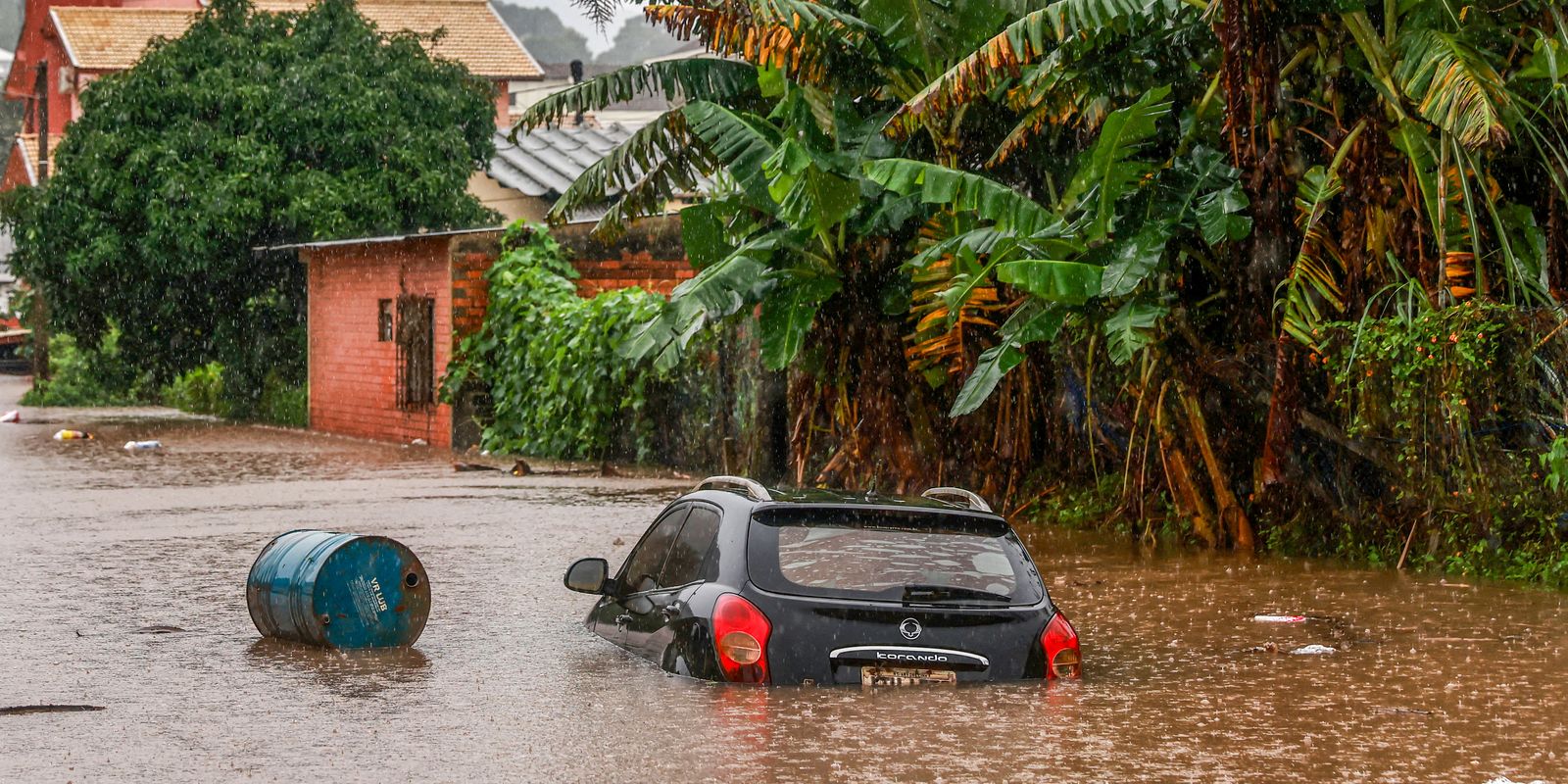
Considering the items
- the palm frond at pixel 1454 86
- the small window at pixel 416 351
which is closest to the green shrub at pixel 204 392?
the small window at pixel 416 351

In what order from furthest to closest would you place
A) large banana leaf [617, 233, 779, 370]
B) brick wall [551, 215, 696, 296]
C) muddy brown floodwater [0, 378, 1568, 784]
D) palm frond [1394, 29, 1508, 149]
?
1. brick wall [551, 215, 696, 296]
2. large banana leaf [617, 233, 779, 370]
3. palm frond [1394, 29, 1508, 149]
4. muddy brown floodwater [0, 378, 1568, 784]

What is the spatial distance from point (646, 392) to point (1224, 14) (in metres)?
11.6

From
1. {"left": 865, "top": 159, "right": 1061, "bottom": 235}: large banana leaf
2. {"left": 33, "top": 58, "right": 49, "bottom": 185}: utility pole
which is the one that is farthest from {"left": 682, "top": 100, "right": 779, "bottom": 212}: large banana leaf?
{"left": 33, "top": 58, "right": 49, "bottom": 185}: utility pole

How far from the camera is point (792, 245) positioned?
57.9 feet

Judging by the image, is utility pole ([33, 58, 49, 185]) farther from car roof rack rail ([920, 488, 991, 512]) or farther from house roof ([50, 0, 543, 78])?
car roof rack rail ([920, 488, 991, 512])

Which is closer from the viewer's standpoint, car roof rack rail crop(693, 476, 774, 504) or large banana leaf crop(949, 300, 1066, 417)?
car roof rack rail crop(693, 476, 774, 504)

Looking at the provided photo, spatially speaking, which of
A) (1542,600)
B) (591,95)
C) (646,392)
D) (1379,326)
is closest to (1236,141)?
(1379,326)

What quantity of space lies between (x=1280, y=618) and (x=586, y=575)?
435cm

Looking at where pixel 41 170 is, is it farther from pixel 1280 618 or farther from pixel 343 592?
pixel 1280 618

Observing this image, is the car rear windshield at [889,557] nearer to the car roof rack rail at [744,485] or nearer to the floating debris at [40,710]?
the car roof rack rail at [744,485]

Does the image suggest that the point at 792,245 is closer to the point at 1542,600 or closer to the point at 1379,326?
the point at 1379,326

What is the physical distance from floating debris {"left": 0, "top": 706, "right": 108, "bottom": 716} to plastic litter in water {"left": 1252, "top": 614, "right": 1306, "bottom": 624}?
252 inches

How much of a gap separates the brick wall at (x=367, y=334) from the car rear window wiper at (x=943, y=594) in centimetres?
2086

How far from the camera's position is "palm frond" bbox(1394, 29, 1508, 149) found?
12.4 m
